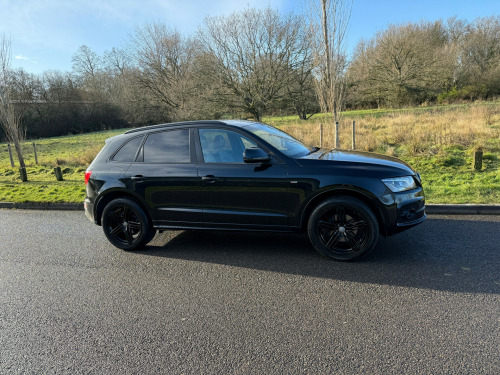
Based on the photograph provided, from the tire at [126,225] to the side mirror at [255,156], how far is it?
1773 millimetres

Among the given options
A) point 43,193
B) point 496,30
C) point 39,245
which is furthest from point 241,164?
point 496,30

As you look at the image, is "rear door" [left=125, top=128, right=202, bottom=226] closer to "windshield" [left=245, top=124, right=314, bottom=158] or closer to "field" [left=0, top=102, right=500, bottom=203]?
"windshield" [left=245, top=124, right=314, bottom=158]

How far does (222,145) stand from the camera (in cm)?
452

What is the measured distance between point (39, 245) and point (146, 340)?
3632mm

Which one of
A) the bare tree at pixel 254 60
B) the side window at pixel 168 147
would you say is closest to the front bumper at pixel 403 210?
the side window at pixel 168 147

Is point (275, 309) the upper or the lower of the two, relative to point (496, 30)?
lower

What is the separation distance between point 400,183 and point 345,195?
0.66 m

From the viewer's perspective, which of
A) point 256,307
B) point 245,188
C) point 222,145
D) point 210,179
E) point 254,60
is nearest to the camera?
point 256,307

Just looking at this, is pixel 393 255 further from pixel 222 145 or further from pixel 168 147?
pixel 168 147

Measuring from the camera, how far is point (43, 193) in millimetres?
9281

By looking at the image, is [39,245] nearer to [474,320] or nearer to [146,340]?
[146,340]

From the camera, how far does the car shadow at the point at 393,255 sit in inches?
140

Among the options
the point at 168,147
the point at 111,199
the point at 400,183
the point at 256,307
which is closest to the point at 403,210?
the point at 400,183

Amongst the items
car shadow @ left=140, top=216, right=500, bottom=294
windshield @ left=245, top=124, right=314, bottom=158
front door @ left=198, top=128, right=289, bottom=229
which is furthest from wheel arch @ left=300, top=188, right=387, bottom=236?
windshield @ left=245, top=124, right=314, bottom=158
